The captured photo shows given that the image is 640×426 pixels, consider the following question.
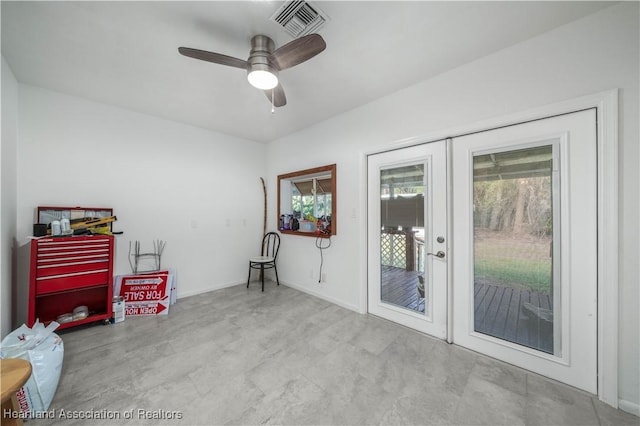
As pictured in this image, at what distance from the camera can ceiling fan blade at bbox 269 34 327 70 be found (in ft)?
4.79

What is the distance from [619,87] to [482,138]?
775 mm

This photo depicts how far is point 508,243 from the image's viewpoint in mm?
1959

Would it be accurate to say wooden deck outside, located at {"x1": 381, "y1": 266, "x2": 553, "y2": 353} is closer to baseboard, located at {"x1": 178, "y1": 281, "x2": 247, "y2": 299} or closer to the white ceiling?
the white ceiling

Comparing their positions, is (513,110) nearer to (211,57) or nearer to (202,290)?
(211,57)

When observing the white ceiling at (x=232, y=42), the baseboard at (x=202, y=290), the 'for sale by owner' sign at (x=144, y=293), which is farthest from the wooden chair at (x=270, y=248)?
the white ceiling at (x=232, y=42)

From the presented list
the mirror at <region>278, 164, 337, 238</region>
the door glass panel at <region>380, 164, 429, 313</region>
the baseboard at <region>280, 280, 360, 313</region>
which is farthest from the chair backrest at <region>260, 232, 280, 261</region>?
the door glass panel at <region>380, 164, 429, 313</region>

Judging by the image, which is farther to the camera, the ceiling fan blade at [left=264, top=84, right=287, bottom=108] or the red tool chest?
the red tool chest

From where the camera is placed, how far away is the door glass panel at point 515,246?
1.81 metres

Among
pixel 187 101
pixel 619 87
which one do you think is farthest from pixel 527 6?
pixel 187 101

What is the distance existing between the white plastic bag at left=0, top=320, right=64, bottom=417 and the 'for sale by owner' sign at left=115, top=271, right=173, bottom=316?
1.22 metres

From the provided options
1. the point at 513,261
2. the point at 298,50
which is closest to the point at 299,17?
the point at 298,50

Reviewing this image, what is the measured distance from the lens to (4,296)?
207 cm

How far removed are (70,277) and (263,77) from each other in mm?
2794

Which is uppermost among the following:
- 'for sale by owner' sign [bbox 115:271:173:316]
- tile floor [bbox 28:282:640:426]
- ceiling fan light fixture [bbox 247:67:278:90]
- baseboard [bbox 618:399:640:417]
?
ceiling fan light fixture [bbox 247:67:278:90]
